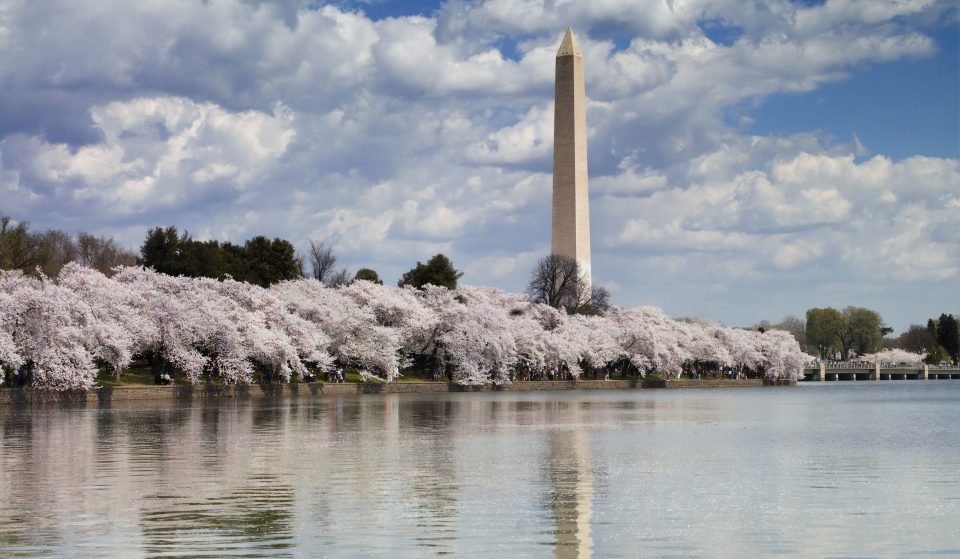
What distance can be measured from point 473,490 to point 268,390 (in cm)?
4656

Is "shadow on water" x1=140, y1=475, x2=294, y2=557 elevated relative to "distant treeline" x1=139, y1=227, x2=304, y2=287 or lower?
lower

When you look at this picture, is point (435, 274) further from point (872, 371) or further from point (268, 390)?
point (872, 371)

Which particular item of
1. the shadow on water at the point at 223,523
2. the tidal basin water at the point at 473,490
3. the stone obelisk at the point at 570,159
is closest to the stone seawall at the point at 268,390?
the stone obelisk at the point at 570,159

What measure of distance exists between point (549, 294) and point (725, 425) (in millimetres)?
68836

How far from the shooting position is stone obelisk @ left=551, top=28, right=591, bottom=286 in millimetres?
96125

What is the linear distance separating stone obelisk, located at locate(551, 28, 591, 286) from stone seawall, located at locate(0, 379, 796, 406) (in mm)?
13154

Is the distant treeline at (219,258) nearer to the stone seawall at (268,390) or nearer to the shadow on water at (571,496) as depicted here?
the stone seawall at (268,390)

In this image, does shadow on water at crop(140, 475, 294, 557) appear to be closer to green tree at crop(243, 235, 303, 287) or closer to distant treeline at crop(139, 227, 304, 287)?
distant treeline at crop(139, 227, 304, 287)

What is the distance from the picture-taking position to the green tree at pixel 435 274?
327ft

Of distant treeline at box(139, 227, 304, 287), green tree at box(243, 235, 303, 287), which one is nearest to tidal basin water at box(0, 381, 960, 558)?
distant treeline at box(139, 227, 304, 287)

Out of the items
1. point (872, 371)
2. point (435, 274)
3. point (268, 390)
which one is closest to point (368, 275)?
point (435, 274)

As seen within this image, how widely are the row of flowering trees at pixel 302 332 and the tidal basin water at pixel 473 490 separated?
16.5 m

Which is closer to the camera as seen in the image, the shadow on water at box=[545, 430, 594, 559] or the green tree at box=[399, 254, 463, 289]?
the shadow on water at box=[545, 430, 594, 559]

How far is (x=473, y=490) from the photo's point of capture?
18844 mm
